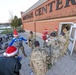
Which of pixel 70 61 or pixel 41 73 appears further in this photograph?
pixel 70 61

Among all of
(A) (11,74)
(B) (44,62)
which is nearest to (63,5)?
(B) (44,62)

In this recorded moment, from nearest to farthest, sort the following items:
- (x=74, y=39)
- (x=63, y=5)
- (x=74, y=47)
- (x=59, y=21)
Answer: (x=74, y=39) → (x=74, y=47) → (x=63, y=5) → (x=59, y=21)

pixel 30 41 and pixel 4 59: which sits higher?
pixel 4 59

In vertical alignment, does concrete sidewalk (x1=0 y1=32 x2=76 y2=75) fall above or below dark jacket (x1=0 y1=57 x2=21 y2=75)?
below

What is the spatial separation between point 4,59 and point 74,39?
451cm

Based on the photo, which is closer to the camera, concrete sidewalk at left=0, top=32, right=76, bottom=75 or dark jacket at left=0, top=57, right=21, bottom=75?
dark jacket at left=0, top=57, right=21, bottom=75

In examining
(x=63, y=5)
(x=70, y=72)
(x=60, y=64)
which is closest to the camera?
(x=70, y=72)

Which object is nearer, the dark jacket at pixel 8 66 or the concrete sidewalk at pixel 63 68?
the dark jacket at pixel 8 66

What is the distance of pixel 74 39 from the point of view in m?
5.55

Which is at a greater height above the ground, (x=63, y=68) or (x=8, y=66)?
(x=8, y=66)

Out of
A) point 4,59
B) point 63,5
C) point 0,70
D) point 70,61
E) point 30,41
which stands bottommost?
point 70,61

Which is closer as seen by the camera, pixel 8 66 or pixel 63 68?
pixel 8 66

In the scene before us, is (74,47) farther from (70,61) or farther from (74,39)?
(70,61)

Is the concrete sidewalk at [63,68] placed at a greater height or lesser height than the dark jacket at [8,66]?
lesser
